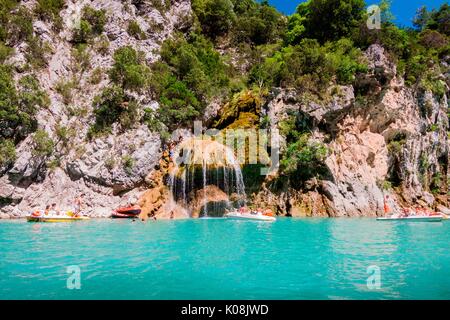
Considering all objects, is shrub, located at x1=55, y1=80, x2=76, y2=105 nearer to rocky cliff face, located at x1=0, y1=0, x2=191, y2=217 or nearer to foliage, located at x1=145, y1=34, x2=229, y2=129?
rocky cliff face, located at x1=0, y1=0, x2=191, y2=217

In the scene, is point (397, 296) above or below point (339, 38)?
below

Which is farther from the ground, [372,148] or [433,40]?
[433,40]

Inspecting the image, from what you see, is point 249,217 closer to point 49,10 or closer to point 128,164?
point 128,164

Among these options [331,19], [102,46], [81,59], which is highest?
[331,19]

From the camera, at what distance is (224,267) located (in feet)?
34.8

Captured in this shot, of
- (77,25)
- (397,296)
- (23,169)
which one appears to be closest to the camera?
(397,296)

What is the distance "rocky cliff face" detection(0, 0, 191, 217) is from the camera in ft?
105

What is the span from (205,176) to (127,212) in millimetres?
7911

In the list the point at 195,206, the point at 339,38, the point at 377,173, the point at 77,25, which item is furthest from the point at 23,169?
the point at 339,38

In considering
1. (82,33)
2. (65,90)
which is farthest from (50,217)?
(82,33)

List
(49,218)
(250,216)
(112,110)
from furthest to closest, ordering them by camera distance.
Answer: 1. (112,110)
2. (250,216)
3. (49,218)
